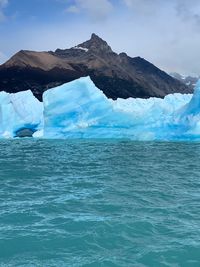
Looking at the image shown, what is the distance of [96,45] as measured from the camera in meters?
67.9

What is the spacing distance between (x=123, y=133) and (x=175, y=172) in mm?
14333

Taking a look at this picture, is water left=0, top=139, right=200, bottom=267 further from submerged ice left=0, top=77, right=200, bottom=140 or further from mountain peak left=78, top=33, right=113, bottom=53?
mountain peak left=78, top=33, right=113, bottom=53

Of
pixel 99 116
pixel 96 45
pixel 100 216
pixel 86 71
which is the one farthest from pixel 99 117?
pixel 96 45

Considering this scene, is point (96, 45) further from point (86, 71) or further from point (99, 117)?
point (99, 117)

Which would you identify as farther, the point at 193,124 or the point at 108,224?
the point at 193,124

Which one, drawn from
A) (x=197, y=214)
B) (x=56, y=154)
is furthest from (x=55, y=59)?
(x=197, y=214)

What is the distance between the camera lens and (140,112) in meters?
26.9

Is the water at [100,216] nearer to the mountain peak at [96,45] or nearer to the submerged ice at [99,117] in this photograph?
the submerged ice at [99,117]

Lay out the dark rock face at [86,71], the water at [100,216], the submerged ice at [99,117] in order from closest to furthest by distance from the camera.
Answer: the water at [100,216] < the submerged ice at [99,117] < the dark rock face at [86,71]

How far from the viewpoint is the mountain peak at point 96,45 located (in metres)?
67.5

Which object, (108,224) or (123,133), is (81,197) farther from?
(123,133)

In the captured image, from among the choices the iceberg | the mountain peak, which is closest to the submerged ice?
the iceberg

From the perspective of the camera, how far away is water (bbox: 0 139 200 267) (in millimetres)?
5949

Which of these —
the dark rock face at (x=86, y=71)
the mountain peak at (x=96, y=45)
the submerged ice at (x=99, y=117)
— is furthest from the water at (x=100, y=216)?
the mountain peak at (x=96, y=45)
